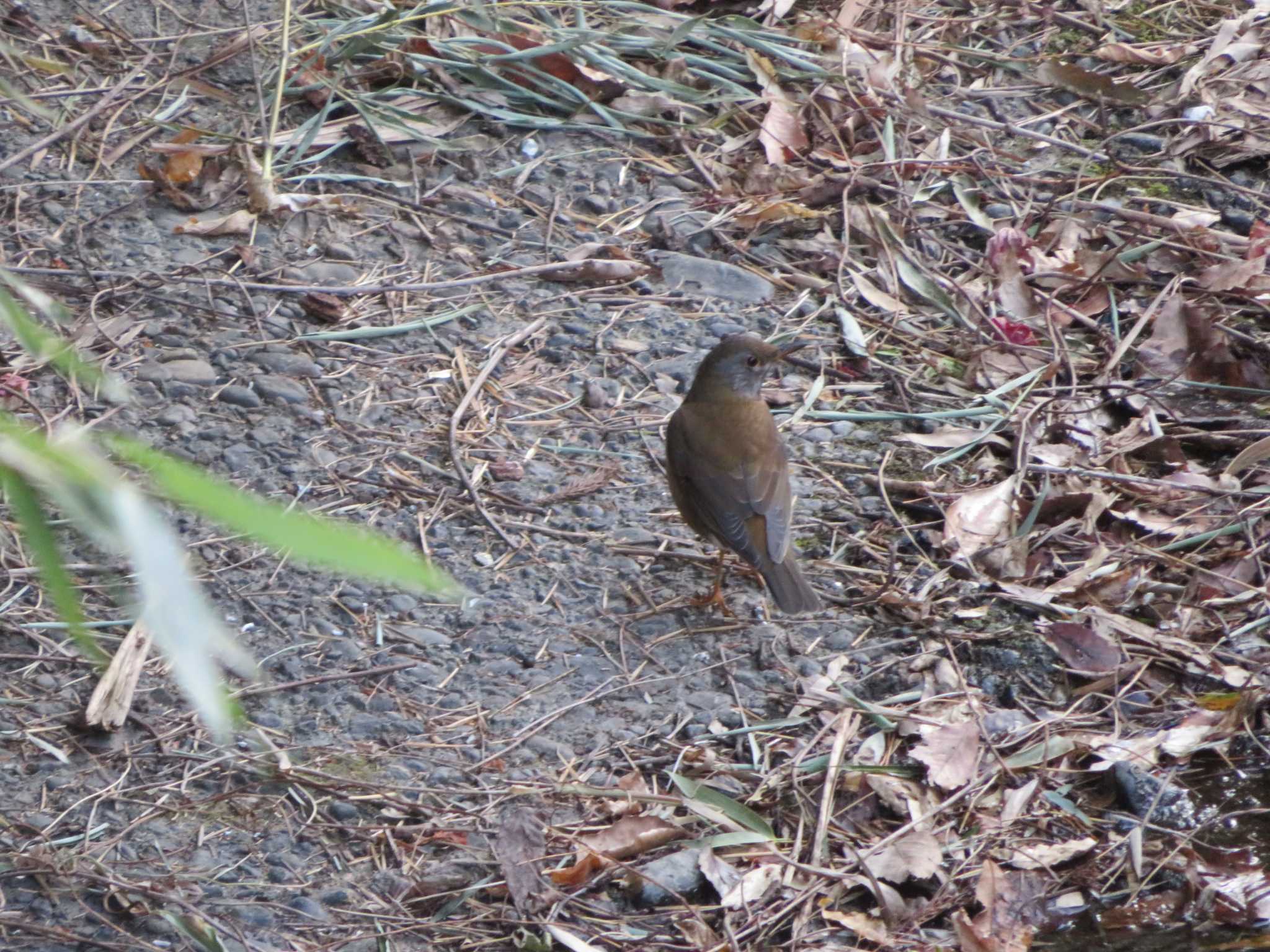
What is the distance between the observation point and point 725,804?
388cm

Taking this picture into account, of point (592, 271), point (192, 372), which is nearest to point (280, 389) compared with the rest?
point (192, 372)

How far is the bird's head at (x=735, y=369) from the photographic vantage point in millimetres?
5121

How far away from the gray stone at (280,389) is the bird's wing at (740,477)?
1330 mm

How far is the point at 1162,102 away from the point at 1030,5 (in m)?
0.94

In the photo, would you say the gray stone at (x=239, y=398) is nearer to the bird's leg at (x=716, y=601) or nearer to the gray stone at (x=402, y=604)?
the gray stone at (x=402, y=604)

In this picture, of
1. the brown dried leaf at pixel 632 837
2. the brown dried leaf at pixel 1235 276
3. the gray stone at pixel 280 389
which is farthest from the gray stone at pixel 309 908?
the brown dried leaf at pixel 1235 276

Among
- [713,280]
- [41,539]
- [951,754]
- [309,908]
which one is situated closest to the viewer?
[41,539]

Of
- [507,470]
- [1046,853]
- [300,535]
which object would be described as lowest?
[1046,853]

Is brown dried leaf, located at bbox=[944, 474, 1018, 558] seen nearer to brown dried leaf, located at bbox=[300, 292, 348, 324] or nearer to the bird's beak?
the bird's beak

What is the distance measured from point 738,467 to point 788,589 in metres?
0.48

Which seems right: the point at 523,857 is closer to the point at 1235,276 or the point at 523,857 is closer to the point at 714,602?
the point at 714,602

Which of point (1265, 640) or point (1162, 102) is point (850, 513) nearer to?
point (1265, 640)

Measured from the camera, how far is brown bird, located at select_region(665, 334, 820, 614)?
4605mm

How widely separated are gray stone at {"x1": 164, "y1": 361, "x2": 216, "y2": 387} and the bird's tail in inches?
81.1
